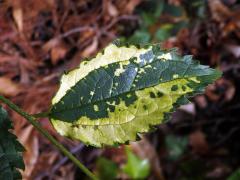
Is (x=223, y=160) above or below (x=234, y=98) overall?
below

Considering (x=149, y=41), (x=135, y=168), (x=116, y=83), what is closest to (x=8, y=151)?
(x=116, y=83)

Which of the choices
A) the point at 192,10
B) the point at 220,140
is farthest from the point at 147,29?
the point at 220,140

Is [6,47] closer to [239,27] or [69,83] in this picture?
[239,27]

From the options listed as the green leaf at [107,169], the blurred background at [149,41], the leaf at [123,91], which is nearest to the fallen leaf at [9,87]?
the blurred background at [149,41]

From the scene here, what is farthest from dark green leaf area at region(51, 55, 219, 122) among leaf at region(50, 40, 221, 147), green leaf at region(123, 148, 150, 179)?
green leaf at region(123, 148, 150, 179)

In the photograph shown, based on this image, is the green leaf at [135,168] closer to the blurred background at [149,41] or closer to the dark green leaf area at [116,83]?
the blurred background at [149,41]

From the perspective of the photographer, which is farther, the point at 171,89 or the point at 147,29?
the point at 147,29

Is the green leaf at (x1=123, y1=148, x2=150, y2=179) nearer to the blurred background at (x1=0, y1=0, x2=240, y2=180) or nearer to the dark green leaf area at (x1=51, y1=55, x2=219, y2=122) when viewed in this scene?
the blurred background at (x1=0, y1=0, x2=240, y2=180)
